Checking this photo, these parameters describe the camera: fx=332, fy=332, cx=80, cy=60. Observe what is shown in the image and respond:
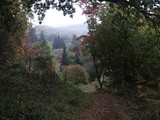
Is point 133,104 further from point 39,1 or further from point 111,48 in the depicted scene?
point 39,1

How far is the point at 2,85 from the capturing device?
50.1ft

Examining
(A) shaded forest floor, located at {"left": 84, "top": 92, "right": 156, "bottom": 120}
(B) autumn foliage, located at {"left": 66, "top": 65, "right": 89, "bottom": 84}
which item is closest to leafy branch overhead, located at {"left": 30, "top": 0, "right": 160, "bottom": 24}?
(A) shaded forest floor, located at {"left": 84, "top": 92, "right": 156, "bottom": 120}

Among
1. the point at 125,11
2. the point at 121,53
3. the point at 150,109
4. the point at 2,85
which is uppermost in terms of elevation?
the point at 125,11

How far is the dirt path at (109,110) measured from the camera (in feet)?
55.3

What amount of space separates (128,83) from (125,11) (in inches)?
410

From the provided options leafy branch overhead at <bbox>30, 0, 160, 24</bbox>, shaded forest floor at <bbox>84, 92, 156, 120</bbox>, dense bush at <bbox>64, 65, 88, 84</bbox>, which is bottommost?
shaded forest floor at <bbox>84, 92, 156, 120</bbox>

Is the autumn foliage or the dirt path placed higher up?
the autumn foliage

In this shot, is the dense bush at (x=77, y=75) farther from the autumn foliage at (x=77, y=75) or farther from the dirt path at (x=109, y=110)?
the dirt path at (x=109, y=110)

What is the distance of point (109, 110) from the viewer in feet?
60.5

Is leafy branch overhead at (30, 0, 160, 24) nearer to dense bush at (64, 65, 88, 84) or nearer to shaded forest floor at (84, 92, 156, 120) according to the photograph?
shaded forest floor at (84, 92, 156, 120)

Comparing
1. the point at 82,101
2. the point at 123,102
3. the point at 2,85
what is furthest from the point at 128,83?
the point at 2,85

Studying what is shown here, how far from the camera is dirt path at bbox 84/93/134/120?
55.3 ft

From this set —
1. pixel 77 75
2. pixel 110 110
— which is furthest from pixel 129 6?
pixel 77 75

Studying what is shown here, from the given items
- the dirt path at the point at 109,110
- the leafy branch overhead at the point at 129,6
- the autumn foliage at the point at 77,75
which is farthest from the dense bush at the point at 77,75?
the leafy branch overhead at the point at 129,6
